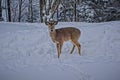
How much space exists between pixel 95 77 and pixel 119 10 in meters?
21.8

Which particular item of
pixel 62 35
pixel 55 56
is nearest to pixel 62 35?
pixel 62 35

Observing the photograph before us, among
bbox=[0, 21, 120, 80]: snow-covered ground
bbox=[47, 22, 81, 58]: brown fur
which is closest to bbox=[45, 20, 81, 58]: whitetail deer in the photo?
bbox=[47, 22, 81, 58]: brown fur

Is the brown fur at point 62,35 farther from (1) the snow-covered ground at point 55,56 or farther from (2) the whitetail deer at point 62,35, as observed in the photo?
(1) the snow-covered ground at point 55,56

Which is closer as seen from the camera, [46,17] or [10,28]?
[10,28]

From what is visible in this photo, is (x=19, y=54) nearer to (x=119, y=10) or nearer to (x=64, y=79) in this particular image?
(x=64, y=79)

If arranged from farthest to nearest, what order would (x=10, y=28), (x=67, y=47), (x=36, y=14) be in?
1. (x=36, y=14)
2. (x=10, y=28)
3. (x=67, y=47)

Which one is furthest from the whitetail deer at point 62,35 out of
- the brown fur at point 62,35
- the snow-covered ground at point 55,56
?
the snow-covered ground at point 55,56

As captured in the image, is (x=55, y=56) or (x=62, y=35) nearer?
(x=55, y=56)

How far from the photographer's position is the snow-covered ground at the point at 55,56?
699 centimetres

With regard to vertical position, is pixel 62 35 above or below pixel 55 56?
above

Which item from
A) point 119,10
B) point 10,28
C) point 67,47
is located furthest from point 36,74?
point 119,10

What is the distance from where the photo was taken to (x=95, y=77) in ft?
21.9

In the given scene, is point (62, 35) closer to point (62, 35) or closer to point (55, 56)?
point (62, 35)

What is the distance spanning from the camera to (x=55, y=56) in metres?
9.70
